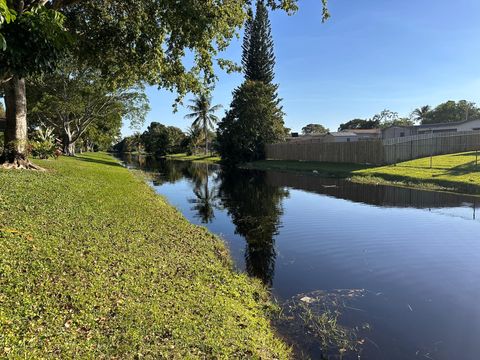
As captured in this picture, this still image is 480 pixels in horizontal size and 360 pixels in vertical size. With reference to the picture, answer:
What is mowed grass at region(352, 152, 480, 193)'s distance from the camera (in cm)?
1930

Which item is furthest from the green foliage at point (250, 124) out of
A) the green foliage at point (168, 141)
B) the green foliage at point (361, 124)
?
the green foliage at point (361, 124)

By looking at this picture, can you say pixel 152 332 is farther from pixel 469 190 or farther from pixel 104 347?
pixel 469 190

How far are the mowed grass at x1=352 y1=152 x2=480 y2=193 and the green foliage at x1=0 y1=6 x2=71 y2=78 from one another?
18.7 metres

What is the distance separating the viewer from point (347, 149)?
34562mm

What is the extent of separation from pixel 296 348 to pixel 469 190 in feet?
55.8

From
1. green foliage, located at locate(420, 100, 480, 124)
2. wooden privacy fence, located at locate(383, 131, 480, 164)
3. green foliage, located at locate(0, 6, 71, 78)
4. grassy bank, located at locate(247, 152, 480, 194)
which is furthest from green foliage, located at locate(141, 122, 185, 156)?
green foliage, located at locate(0, 6, 71, 78)

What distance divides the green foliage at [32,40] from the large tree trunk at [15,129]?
7.48 metres

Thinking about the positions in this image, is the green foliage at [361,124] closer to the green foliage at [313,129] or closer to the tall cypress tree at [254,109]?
the green foliage at [313,129]

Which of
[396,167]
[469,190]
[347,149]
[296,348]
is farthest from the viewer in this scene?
[347,149]

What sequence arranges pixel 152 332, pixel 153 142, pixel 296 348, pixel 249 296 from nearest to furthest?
pixel 152 332 < pixel 296 348 < pixel 249 296 < pixel 153 142

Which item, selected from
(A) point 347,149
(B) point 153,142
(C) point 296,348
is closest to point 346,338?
(C) point 296,348

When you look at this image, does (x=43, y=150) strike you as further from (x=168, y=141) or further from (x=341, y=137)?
(x=168, y=141)

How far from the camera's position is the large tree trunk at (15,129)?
13.8 m

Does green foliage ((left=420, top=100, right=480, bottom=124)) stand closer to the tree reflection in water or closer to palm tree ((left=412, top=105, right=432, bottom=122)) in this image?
palm tree ((left=412, top=105, right=432, bottom=122))
